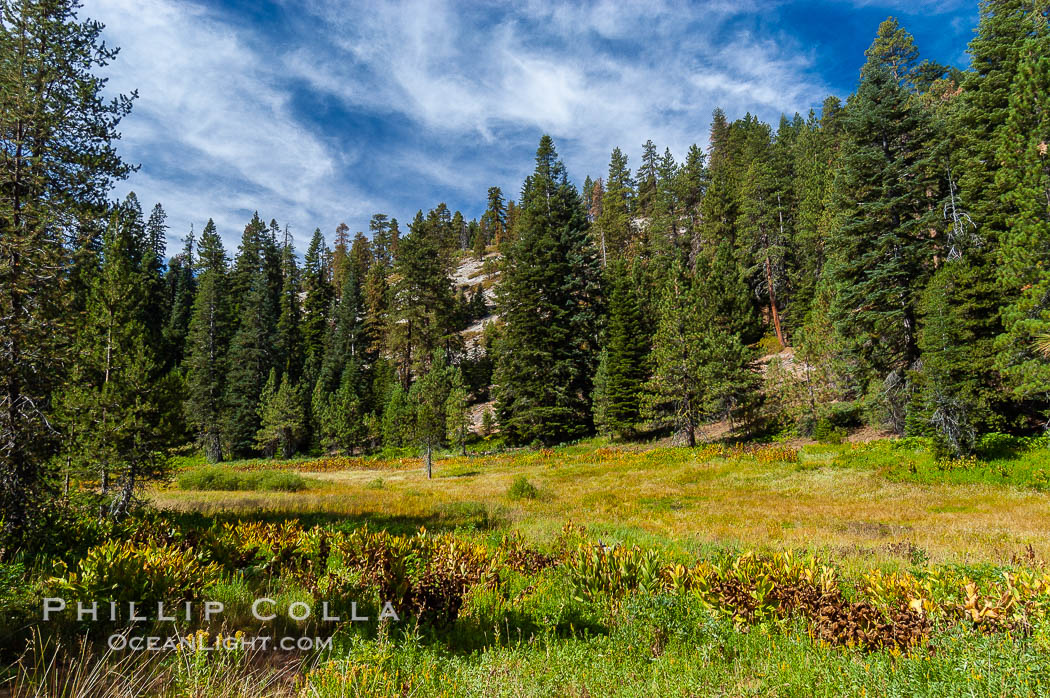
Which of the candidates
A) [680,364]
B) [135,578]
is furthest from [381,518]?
[680,364]

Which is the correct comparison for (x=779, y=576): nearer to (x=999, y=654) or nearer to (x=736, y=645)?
(x=736, y=645)

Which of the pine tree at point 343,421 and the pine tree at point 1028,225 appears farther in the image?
the pine tree at point 343,421

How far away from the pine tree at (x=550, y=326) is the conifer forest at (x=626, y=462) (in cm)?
31

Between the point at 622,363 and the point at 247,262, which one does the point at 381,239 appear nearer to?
the point at 247,262

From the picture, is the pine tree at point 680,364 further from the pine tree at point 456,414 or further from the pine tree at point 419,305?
the pine tree at point 419,305

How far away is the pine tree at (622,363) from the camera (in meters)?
35.0

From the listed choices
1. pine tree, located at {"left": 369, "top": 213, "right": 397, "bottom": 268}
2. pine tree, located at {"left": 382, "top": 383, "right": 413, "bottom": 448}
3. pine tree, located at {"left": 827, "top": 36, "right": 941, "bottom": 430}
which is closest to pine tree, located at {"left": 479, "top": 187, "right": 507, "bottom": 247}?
pine tree, located at {"left": 369, "top": 213, "right": 397, "bottom": 268}

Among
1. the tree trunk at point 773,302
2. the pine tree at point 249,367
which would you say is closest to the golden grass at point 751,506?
the tree trunk at point 773,302

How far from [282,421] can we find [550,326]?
33.0 meters

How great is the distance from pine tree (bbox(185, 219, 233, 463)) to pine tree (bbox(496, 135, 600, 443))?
36.3 meters

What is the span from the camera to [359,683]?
3.52 m

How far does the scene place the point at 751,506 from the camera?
1476 cm

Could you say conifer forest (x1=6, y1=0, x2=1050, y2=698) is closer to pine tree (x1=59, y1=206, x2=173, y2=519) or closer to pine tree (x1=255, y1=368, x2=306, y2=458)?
pine tree (x1=59, y1=206, x2=173, y2=519)

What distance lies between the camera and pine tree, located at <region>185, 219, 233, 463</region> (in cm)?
5175
